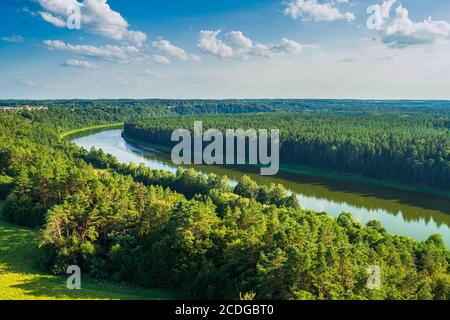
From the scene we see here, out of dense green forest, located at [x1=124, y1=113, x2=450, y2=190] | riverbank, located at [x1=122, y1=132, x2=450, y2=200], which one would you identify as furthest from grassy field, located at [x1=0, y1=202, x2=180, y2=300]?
dense green forest, located at [x1=124, y1=113, x2=450, y2=190]

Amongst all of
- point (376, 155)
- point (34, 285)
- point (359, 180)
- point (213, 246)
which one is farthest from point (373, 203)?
point (34, 285)

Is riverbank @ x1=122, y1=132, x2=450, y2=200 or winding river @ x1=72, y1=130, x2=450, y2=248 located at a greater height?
riverbank @ x1=122, y1=132, x2=450, y2=200

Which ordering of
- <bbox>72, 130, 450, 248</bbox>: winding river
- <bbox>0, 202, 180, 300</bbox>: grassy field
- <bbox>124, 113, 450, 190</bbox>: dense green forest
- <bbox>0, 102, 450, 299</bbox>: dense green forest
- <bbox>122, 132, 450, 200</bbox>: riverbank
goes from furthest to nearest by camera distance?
<bbox>124, 113, 450, 190</bbox>: dense green forest, <bbox>122, 132, 450, 200</bbox>: riverbank, <bbox>72, 130, 450, 248</bbox>: winding river, <bbox>0, 202, 180, 300</bbox>: grassy field, <bbox>0, 102, 450, 299</bbox>: dense green forest

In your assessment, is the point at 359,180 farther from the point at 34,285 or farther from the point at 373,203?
the point at 34,285

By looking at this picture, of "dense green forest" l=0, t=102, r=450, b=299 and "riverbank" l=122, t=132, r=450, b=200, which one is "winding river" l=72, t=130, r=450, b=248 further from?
"dense green forest" l=0, t=102, r=450, b=299

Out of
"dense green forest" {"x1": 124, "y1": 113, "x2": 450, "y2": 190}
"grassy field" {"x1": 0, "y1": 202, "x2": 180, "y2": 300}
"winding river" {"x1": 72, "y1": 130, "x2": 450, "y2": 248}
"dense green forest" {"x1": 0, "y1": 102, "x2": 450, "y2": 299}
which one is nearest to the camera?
"dense green forest" {"x1": 0, "y1": 102, "x2": 450, "y2": 299}

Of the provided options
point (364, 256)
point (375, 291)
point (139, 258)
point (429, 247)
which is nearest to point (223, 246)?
point (139, 258)
